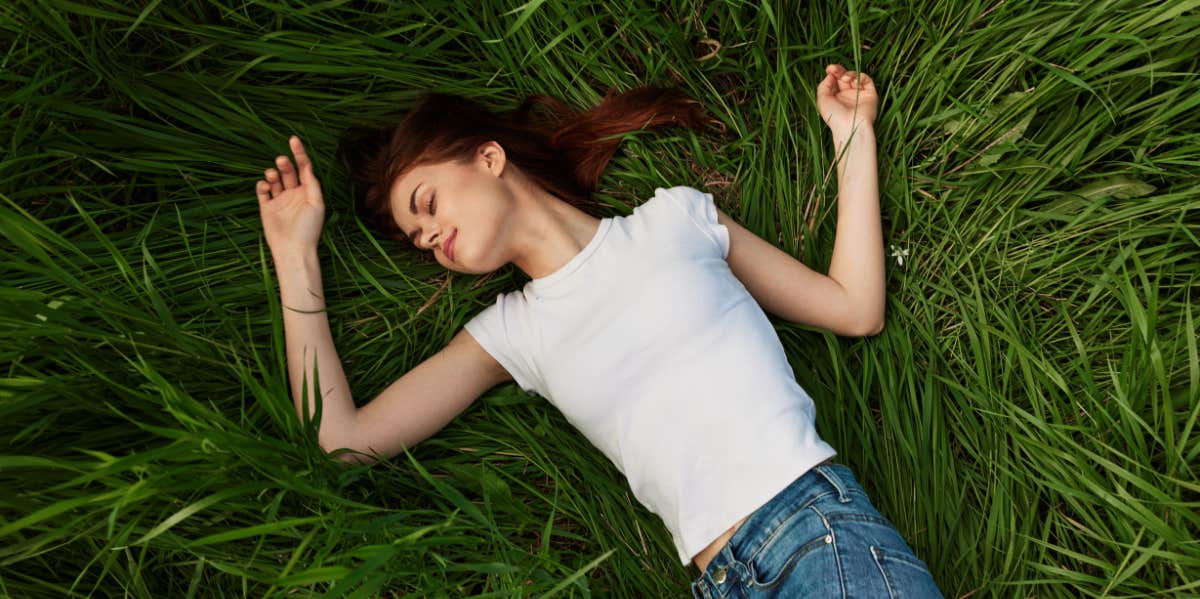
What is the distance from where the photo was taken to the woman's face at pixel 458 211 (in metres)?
1.93

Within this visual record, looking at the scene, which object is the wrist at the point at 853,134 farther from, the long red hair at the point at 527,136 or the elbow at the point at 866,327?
the elbow at the point at 866,327

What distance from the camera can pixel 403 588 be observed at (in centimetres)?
207

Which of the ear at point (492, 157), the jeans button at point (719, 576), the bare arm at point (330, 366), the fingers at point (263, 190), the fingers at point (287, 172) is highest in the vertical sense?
the ear at point (492, 157)

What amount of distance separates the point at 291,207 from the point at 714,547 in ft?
4.98

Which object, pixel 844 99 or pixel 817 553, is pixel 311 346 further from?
pixel 844 99

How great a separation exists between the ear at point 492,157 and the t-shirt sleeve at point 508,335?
0.35 metres

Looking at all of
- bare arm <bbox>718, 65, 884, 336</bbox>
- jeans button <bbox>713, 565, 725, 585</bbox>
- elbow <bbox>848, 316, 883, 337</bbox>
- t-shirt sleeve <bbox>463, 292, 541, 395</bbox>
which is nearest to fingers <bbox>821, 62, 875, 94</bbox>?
bare arm <bbox>718, 65, 884, 336</bbox>

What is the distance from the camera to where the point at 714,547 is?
72.6 inches

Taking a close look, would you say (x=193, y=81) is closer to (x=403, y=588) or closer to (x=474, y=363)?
(x=474, y=363)

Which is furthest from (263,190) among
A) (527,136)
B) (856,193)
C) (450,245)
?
(856,193)

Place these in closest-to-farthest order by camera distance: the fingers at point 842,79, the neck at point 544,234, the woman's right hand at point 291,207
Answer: the neck at point 544,234 → the woman's right hand at point 291,207 → the fingers at point 842,79

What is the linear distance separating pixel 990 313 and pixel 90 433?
2497 millimetres

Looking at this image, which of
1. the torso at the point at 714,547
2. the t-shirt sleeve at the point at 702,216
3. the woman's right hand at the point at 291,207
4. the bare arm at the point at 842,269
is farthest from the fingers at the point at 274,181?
the torso at the point at 714,547

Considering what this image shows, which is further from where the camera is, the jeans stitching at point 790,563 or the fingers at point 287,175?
the fingers at point 287,175
